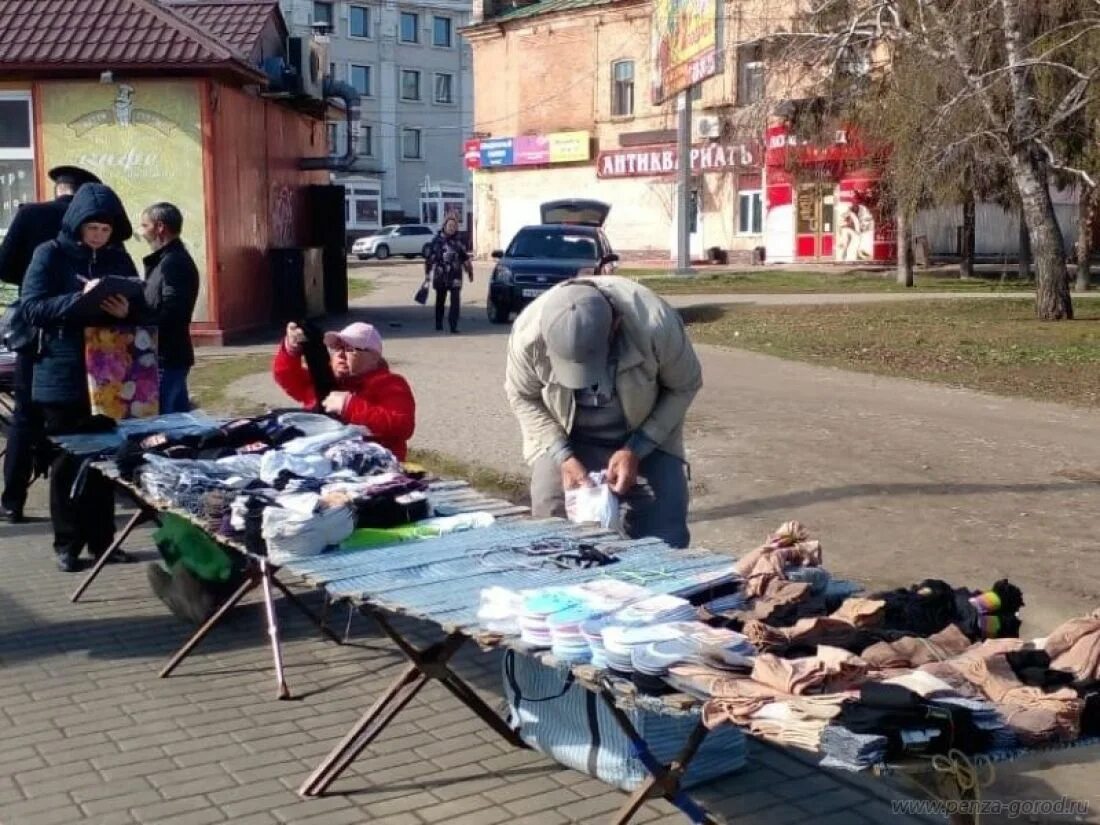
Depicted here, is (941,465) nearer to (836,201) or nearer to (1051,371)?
(1051,371)

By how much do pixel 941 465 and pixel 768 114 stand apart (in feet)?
46.5

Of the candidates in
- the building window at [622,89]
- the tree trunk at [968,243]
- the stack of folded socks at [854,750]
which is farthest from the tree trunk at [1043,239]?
the building window at [622,89]

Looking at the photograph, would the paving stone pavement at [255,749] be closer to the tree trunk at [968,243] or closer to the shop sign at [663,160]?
the tree trunk at [968,243]

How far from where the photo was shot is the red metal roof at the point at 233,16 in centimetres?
1944

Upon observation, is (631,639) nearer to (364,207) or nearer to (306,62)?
(306,62)

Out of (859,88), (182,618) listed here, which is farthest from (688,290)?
(182,618)

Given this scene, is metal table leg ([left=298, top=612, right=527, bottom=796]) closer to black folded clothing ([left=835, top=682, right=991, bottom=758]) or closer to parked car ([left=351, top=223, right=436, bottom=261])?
black folded clothing ([left=835, top=682, right=991, bottom=758])

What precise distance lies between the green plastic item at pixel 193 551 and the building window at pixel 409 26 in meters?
65.9

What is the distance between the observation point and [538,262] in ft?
75.6

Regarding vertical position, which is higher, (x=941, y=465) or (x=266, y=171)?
(x=266, y=171)

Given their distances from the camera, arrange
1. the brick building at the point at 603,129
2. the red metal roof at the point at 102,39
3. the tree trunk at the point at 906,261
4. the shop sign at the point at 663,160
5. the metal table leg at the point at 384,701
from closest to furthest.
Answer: the metal table leg at the point at 384,701 → the red metal roof at the point at 102,39 → the tree trunk at the point at 906,261 → the shop sign at the point at 663,160 → the brick building at the point at 603,129

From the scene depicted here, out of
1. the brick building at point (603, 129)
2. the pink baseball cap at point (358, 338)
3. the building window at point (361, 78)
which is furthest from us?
the building window at point (361, 78)

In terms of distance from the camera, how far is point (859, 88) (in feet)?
80.4

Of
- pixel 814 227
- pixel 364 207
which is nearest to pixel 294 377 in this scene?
pixel 814 227
